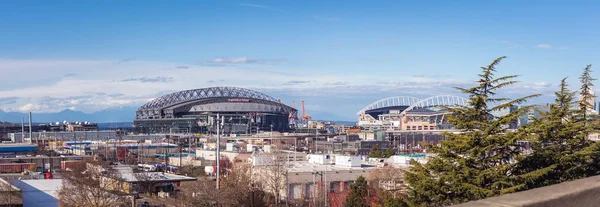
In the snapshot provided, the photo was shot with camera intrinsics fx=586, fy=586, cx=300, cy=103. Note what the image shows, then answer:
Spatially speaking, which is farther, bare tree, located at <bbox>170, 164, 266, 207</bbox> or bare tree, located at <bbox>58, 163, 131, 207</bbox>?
bare tree, located at <bbox>170, 164, 266, 207</bbox>

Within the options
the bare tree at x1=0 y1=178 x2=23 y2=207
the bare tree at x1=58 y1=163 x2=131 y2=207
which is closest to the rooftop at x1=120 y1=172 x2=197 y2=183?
the bare tree at x1=58 y1=163 x2=131 y2=207

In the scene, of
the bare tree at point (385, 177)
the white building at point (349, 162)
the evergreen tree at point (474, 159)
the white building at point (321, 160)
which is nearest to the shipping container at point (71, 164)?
the white building at point (321, 160)

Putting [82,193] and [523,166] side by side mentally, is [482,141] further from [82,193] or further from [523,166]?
[82,193]

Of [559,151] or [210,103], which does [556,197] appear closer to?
[559,151]

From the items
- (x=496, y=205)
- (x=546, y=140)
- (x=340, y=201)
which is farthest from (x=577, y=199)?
(x=340, y=201)

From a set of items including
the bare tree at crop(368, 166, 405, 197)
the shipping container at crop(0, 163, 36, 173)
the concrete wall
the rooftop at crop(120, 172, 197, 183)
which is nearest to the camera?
the concrete wall

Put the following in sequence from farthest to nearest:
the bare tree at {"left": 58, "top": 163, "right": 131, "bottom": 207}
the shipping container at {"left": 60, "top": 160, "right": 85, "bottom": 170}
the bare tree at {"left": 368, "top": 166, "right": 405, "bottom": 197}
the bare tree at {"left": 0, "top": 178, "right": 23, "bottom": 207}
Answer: the shipping container at {"left": 60, "top": 160, "right": 85, "bottom": 170}, the bare tree at {"left": 368, "top": 166, "right": 405, "bottom": 197}, the bare tree at {"left": 58, "top": 163, "right": 131, "bottom": 207}, the bare tree at {"left": 0, "top": 178, "right": 23, "bottom": 207}

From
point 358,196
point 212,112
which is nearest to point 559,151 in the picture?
point 358,196

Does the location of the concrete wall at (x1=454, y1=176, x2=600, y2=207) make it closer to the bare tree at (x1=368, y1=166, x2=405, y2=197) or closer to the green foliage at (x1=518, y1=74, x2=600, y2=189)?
the green foliage at (x1=518, y1=74, x2=600, y2=189)

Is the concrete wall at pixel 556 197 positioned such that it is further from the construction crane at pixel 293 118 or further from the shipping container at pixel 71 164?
the construction crane at pixel 293 118
